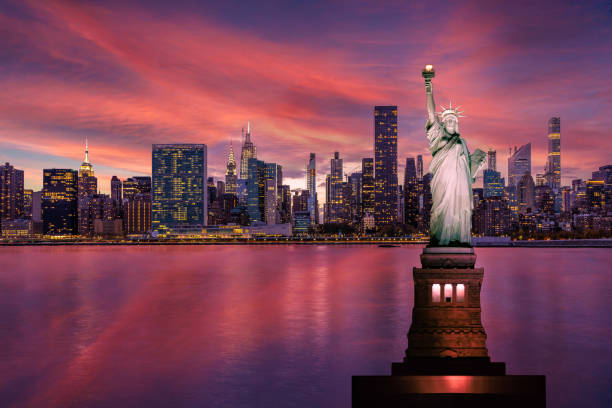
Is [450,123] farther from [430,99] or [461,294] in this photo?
[461,294]

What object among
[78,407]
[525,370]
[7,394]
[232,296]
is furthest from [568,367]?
[232,296]

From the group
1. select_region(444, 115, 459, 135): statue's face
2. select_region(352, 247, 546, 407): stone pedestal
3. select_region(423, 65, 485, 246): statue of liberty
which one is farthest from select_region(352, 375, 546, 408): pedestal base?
select_region(444, 115, 459, 135): statue's face

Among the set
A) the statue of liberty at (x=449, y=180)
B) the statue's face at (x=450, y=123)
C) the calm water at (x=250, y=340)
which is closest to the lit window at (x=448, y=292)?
the statue of liberty at (x=449, y=180)

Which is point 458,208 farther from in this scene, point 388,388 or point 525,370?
point 525,370

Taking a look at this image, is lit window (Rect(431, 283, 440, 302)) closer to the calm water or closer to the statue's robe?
the statue's robe

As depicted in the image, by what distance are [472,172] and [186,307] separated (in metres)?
39.7

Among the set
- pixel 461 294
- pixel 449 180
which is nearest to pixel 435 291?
pixel 461 294

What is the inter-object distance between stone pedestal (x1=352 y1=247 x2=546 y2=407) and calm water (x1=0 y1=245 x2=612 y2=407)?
7630mm

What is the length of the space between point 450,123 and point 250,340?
77.6 ft

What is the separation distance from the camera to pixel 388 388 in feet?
54.5

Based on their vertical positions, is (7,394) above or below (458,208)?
below

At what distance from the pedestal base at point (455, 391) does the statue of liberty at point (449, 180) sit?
4.56 m

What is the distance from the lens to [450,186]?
19.2 m

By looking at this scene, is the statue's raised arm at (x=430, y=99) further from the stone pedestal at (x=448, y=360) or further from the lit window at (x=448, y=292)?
the lit window at (x=448, y=292)
